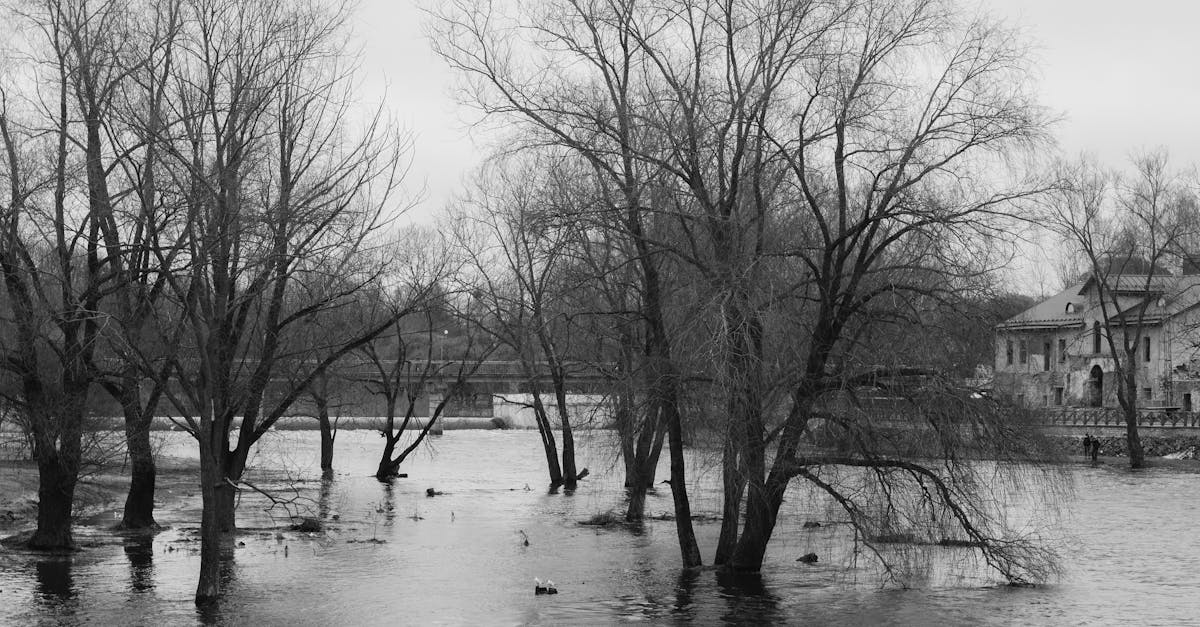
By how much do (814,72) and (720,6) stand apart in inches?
80.7

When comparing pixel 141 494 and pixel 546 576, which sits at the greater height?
pixel 141 494

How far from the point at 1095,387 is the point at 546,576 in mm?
73415

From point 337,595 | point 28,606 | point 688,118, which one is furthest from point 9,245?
point 688,118

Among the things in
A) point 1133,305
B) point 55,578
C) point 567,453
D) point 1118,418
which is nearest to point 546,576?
A: point 55,578

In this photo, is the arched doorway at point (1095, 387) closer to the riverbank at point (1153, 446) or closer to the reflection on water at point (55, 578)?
the riverbank at point (1153, 446)

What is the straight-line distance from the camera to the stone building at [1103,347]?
81312 millimetres

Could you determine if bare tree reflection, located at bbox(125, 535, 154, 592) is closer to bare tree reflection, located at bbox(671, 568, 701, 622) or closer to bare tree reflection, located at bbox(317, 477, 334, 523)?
bare tree reflection, located at bbox(317, 477, 334, 523)

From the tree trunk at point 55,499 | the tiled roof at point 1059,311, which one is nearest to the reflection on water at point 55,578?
the tree trunk at point 55,499

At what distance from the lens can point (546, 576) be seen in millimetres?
26344

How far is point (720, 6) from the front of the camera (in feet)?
74.9

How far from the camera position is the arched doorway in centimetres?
9006

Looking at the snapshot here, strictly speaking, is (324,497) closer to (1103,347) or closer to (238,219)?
(238,219)

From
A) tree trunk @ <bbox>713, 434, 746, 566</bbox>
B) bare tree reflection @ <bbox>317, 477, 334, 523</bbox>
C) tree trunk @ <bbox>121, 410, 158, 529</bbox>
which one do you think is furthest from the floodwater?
tree trunk @ <bbox>121, 410, 158, 529</bbox>

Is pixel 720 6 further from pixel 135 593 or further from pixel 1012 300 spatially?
pixel 135 593
